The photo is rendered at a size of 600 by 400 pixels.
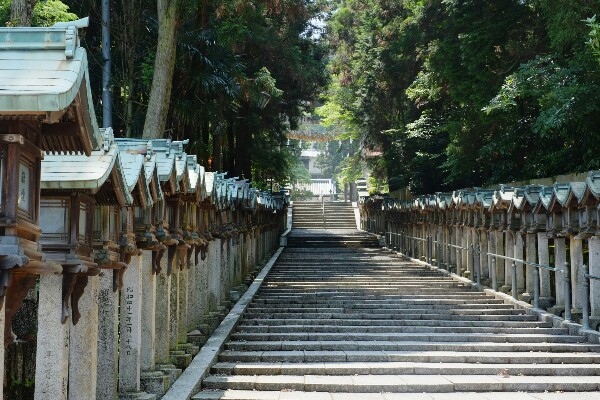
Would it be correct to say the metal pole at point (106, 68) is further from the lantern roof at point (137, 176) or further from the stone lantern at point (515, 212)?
the lantern roof at point (137, 176)

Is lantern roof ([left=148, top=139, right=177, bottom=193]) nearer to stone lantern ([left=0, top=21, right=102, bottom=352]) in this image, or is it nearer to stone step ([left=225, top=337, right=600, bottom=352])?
stone lantern ([left=0, top=21, right=102, bottom=352])

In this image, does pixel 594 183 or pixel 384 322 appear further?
pixel 384 322

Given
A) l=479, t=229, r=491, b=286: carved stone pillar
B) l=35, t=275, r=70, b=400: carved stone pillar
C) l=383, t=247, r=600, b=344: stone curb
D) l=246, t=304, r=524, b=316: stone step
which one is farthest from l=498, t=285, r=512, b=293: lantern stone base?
l=35, t=275, r=70, b=400: carved stone pillar

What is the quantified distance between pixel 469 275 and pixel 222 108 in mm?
7759

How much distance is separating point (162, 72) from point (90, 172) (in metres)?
8.91

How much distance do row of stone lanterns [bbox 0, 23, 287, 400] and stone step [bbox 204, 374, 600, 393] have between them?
102 cm

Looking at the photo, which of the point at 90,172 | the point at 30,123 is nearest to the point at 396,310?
the point at 90,172

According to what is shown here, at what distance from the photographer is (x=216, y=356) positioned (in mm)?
12305

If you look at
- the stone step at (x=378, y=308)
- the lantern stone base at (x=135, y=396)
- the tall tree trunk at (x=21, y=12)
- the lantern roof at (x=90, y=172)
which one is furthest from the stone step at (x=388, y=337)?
the lantern roof at (x=90, y=172)

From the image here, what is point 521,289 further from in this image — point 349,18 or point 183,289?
point 349,18

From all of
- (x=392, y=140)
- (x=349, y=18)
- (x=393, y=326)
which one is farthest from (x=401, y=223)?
(x=393, y=326)

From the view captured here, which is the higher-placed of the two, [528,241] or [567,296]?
[528,241]

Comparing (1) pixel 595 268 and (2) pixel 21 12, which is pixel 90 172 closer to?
(2) pixel 21 12

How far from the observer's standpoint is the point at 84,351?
7.22m
